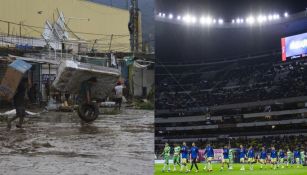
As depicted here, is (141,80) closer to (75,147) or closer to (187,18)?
(75,147)

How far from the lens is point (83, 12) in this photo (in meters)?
2.41

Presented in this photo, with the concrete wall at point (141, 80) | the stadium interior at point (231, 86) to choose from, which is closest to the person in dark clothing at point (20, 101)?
the concrete wall at point (141, 80)

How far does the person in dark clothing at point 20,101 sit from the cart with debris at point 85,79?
20 cm

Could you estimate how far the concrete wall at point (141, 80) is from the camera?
262cm

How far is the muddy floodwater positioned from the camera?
1.98m

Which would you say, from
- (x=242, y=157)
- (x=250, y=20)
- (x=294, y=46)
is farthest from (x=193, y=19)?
(x=294, y=46)

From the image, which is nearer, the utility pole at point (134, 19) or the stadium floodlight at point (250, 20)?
the utility pole at point (134, 19)

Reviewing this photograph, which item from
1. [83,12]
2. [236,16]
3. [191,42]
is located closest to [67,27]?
[83,12]

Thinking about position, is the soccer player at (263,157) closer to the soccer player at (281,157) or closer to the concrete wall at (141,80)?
the soccer player at (281,157)

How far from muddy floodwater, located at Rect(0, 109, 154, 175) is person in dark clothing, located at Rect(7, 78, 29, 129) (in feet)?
0.19

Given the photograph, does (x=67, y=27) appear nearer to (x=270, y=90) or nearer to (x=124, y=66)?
(x=124, y=66)

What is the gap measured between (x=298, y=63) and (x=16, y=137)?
1212 cm

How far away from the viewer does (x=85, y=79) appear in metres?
2.73

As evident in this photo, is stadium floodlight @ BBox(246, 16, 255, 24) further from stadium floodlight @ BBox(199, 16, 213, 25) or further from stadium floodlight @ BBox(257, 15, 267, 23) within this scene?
stadium floodlight @ BBox(199, 16, 213, 25)
